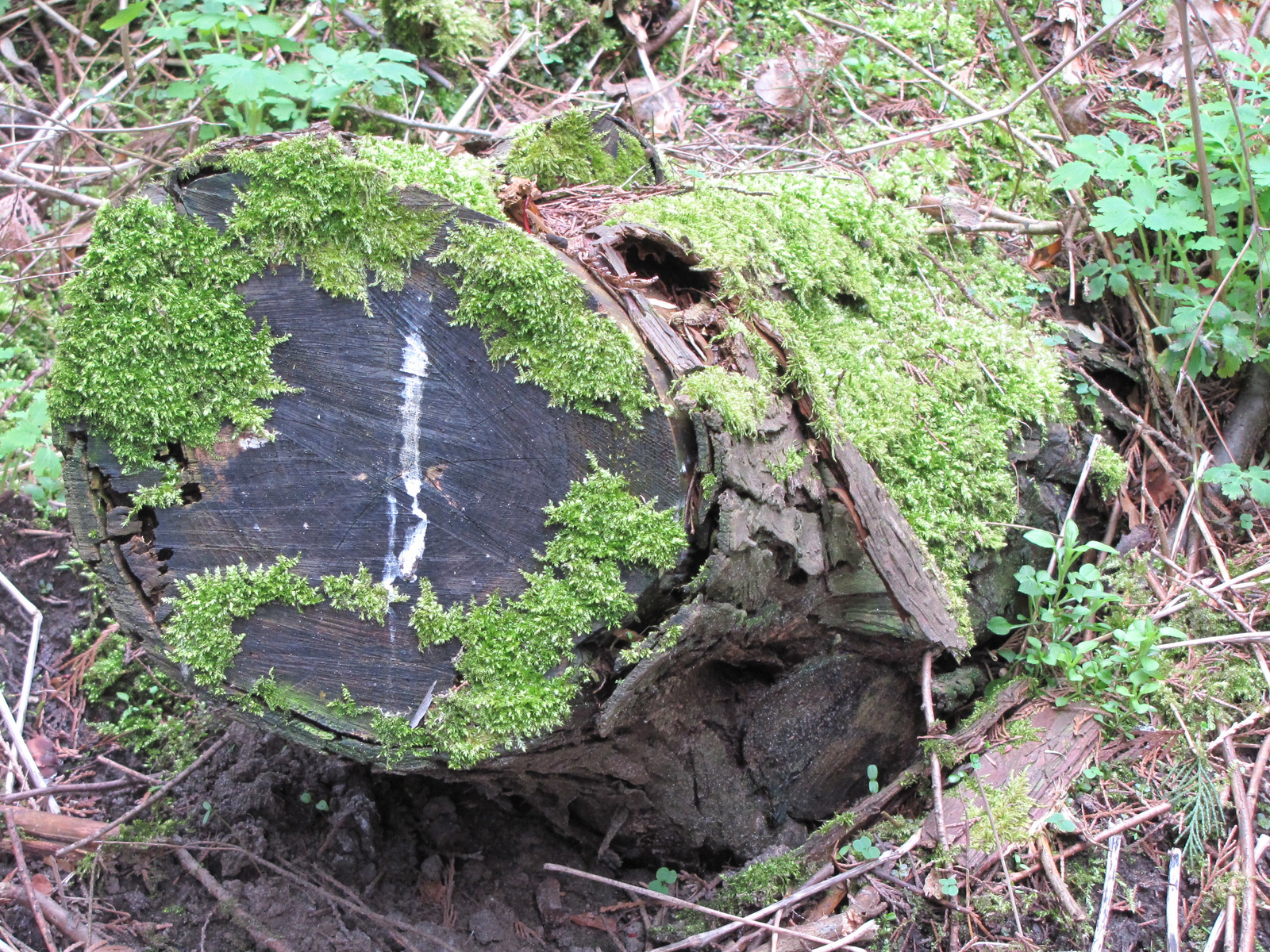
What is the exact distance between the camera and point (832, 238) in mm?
2766

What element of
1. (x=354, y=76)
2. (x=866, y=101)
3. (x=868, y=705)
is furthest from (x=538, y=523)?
(x=866, y=101)

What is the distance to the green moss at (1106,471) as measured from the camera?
275 centimetres

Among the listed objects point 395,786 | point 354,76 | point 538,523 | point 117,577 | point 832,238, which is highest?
point 354,76

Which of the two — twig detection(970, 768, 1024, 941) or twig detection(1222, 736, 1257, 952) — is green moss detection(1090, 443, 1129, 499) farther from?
twig detection(970, 768, 1024, 941)

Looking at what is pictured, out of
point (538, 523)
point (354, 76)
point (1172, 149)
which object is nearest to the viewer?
point (538, 523)

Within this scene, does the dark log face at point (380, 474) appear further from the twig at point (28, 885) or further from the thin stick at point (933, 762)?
the thin stick at point (933, 762)

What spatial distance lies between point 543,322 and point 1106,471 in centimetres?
191

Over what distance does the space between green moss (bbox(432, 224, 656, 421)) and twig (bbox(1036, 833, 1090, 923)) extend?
1.43m

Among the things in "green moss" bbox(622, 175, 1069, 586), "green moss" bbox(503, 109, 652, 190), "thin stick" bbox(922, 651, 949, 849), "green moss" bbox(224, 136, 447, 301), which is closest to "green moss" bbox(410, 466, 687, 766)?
"green moss" bbox(622, 175, 1069, 586)

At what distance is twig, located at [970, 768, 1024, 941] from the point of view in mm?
1989

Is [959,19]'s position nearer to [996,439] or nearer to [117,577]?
[996,439]

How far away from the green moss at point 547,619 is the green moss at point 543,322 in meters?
0.18

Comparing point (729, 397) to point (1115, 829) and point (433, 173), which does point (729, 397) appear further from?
point (1115, 829)

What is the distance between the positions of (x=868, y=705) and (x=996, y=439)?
2.81 ft
